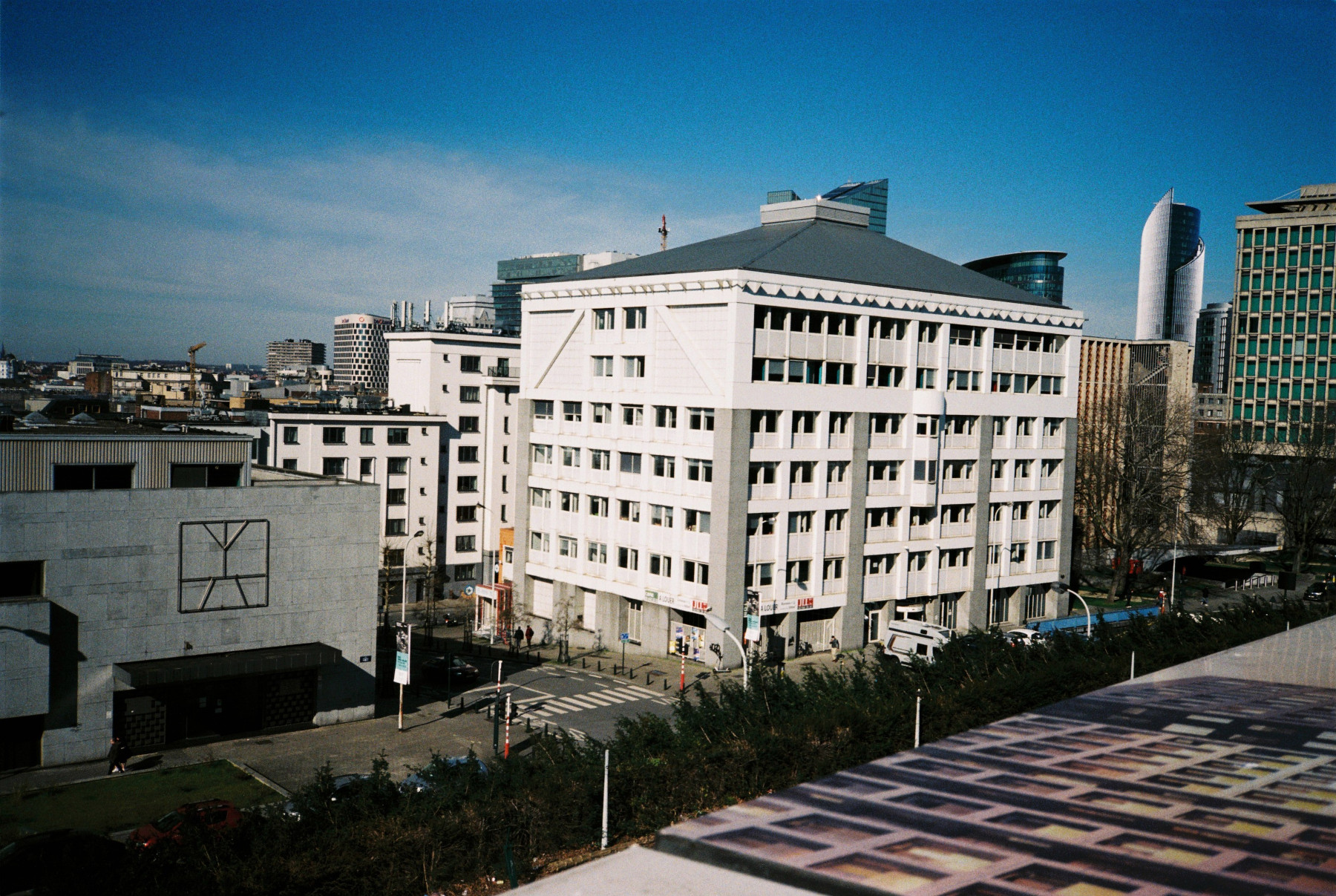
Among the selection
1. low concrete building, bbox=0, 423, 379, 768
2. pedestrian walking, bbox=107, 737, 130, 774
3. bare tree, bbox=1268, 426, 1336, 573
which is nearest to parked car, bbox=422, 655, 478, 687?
low concrete building, bbox=0, 423, 379, 768

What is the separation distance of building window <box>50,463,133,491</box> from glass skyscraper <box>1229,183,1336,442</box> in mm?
91656

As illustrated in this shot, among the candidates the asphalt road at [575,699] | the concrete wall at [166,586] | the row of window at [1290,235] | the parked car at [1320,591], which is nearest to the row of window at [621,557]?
the asphalt road at [575,699]

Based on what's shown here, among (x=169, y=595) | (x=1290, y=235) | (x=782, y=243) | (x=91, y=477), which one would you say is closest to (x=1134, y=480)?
(x=782, y=243)

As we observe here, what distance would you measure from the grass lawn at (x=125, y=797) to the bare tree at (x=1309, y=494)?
65691 millimetres

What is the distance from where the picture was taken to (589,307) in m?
49.6

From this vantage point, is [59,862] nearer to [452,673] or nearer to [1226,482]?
[452,673]

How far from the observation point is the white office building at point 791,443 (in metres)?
43.4

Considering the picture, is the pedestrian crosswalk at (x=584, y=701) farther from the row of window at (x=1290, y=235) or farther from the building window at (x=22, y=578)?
the row of window at (x=1290, y=235)

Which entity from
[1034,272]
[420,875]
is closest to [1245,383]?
[1034,272]

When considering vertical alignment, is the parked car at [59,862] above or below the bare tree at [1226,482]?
below

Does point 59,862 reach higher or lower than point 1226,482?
lower

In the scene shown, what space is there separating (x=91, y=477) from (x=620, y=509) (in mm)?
23155

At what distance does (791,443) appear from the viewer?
44469 millimetres

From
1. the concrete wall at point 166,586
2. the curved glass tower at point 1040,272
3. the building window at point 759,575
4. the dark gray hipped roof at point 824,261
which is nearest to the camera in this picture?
the concrete wall at point 166,586
